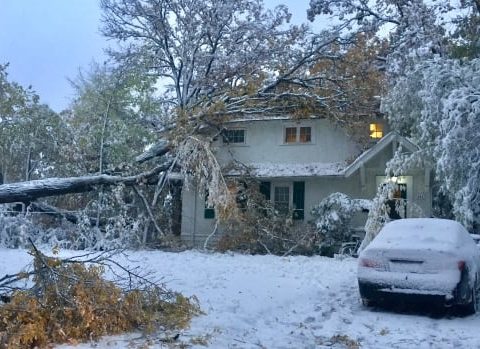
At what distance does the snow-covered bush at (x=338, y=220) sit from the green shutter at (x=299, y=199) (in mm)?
2678

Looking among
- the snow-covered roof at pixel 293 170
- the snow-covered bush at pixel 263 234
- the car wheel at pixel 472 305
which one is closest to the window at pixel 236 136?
the snow-covered roof at pixel 293 170

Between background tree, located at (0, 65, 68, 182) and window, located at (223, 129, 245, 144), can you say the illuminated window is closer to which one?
window, located at (223, 129, 245, 144)

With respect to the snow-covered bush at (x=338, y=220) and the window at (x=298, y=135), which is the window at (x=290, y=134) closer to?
the window at (x=298, y=135)

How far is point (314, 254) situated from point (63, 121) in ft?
34.0

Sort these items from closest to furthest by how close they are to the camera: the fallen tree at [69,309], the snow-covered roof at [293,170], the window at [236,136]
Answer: the fallen tree at [69,309] < the snow-covered roof at [293,170] < the window at [236,136]

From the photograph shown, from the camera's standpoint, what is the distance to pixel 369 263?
882 cm

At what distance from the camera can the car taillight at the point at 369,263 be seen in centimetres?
875

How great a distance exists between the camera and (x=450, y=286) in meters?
8.20

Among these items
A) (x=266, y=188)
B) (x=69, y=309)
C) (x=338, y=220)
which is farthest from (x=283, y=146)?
(x=69, y=309)

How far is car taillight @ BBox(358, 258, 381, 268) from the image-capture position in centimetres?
875

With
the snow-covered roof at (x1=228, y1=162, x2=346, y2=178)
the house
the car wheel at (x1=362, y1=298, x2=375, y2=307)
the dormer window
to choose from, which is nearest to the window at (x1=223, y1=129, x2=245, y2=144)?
the house

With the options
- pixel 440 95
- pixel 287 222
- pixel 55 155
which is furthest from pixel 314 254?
pixel 55 155

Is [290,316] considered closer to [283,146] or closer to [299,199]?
[299,199]

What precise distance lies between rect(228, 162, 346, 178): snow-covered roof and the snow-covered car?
11.4m
